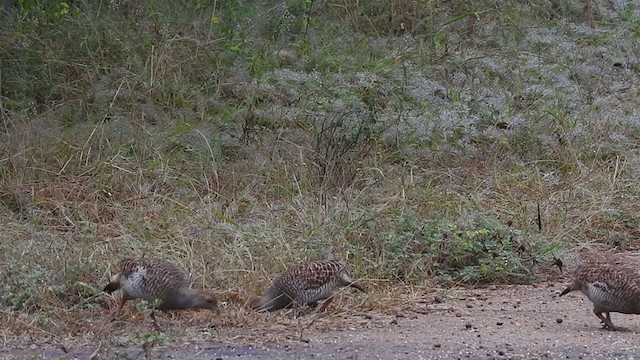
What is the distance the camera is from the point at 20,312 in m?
7.67

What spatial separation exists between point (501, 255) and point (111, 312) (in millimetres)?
2941

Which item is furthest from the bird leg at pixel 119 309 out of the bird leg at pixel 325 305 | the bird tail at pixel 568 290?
the bird tail at pixel 568 290

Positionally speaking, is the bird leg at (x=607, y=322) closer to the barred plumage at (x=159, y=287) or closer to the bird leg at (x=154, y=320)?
the barred plumage at (x=159, y=287)

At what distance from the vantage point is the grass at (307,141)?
9.06 m

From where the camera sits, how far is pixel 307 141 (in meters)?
11.4

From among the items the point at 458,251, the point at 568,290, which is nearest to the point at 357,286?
the point at 458,251

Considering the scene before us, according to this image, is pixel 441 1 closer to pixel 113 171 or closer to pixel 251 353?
pixel 113 171

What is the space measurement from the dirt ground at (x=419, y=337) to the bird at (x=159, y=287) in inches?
6.7

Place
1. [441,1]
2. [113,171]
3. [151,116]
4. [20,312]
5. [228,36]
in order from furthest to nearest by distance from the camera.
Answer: [441,1] < [228,36] < [151,116] < [113,171] < [20,312]

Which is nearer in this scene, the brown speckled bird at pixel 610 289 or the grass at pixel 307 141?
the brown speckled bird at pixel 610 289

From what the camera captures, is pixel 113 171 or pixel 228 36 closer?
pixel 113 171

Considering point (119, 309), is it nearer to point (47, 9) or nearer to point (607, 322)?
point (607, 322)

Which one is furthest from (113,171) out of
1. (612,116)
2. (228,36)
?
(612,116)

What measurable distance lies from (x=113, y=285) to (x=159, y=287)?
0.38 meters
